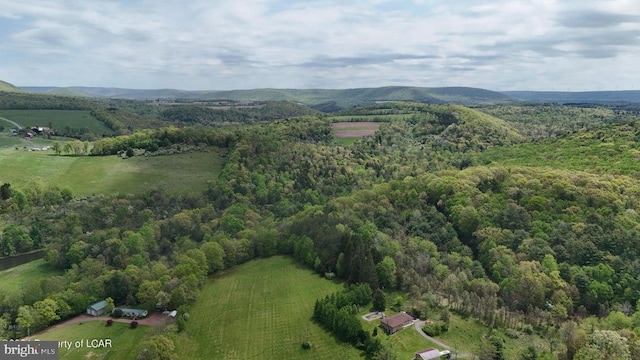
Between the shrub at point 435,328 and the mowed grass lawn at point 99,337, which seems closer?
the mowed grass lawn at point 99,337

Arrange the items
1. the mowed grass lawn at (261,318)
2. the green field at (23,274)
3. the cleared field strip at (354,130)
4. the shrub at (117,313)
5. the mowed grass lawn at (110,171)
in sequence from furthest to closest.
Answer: the cleared field strip at (354,130) → the mowed grass lawn at (110,171) → the green field at (23,274) → the shrub at (117,313) → the mowed grass lawn at (261,318)

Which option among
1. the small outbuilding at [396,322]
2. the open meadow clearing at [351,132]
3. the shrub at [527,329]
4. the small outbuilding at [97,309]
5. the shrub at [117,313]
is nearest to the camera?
the small outbuilding at [396,322]

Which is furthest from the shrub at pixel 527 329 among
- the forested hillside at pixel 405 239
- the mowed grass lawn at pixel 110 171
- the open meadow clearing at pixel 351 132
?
the open meadow clearing at pixel 351 132

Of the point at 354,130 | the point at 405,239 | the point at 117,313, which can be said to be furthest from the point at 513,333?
the point at 354,130

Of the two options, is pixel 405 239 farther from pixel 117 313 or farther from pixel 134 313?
pixel 117 313

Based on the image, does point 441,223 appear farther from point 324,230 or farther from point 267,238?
point 267,238

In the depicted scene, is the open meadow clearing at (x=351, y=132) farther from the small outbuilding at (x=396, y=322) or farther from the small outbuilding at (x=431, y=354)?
the small outbuilding at (x=431, y=354)

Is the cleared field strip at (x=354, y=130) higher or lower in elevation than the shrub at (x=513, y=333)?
higher
